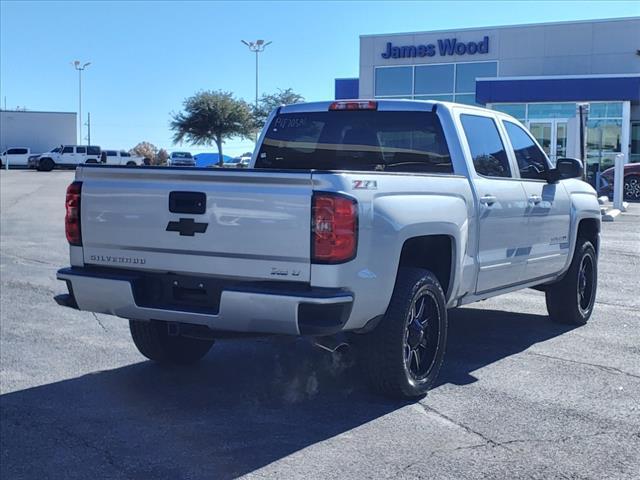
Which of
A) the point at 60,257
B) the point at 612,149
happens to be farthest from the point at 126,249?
the point at 612,149

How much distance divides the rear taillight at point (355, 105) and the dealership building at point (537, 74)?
88.9 feet

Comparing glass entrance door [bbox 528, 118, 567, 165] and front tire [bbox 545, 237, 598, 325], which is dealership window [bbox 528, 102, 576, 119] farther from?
front tire [bbox 545, 237, 598, 325]

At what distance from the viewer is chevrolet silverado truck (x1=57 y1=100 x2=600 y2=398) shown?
15.4ft

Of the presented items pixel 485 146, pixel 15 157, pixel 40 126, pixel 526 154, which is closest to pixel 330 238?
pixel 485 146

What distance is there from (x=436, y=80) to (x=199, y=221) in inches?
1419

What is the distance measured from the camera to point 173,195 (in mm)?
5082

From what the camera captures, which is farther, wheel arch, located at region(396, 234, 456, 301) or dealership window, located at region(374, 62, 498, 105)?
dealership window, located at region(374, 62, 498, 105)

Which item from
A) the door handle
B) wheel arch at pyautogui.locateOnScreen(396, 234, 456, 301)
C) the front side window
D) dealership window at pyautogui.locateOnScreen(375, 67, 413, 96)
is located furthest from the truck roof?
dealership window at pyautogui.locateOnScreen(375, 67, 413, 96)

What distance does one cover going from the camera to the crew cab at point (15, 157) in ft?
202

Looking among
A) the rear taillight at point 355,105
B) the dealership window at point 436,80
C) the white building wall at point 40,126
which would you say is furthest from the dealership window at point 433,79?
the white building wall at point 40,126

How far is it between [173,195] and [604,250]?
10622 millimetres

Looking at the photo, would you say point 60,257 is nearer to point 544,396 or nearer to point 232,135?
point 544,396

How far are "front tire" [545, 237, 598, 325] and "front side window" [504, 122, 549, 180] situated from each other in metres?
1.05

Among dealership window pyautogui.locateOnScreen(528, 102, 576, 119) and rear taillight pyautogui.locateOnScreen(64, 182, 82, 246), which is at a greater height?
dealership window pyautogui.locateOnScreen(528, 102, 576, 119)
